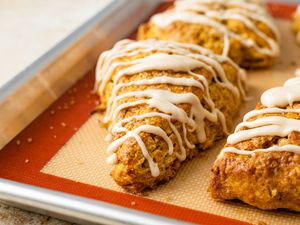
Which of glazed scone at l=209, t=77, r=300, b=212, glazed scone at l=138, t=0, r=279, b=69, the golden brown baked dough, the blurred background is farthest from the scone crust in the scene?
the blurred background

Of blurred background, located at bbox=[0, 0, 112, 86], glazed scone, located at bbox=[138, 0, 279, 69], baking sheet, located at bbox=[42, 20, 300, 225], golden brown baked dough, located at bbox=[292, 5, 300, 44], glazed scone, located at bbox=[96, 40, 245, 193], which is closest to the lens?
baking sheet, located at bbox=[42, 20, 300, 225]

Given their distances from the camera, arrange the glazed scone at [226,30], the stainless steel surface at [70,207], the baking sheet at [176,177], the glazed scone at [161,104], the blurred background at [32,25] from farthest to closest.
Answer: the blurred background at [32,25]
the glazed scone at [226,30]
the glazed scone at [161,104]
the baking sheet at [176,177]
the stainless steel surface at [70,207]

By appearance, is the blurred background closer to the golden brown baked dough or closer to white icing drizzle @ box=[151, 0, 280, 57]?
white icing drizzle @ box=[151, 0, 280, 57]

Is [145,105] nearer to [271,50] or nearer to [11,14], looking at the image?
[271,50]

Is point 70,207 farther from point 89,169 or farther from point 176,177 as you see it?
point 176,177

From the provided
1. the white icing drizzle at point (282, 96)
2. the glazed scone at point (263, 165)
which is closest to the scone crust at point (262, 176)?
the glazed scone at point (263, 165)

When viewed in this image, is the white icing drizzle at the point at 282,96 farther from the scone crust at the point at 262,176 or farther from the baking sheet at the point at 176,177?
the baking sheet at the point at 176,177

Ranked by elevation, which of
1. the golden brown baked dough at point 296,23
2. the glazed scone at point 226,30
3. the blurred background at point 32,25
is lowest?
the golden brown baked dough at point 296,23
